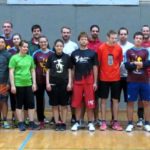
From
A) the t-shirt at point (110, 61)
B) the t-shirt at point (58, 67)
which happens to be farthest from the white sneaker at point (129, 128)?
the t-shirt at point (58, 67)

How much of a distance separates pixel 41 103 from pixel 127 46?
188 centimetres

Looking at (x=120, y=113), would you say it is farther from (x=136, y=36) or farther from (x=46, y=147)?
(x=46, y=147)

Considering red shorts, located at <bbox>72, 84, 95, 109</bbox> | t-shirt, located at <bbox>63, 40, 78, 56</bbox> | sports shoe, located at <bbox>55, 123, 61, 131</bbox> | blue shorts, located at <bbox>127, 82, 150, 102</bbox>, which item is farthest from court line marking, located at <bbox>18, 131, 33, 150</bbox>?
blue shorts, located at <bbox>127, 82, 150, 102</bbox>

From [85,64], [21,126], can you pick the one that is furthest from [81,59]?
[21,126]

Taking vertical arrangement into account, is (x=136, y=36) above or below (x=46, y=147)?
above

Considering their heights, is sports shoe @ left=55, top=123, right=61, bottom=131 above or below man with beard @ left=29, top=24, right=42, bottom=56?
below

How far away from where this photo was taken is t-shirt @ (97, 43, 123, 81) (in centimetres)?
746

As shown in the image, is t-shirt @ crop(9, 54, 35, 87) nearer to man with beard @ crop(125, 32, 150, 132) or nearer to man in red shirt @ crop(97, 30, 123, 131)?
man in red shirt @ crop(97, 30, 123, 131)

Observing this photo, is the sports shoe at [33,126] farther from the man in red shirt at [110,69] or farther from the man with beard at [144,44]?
the man with beard at [144,44]

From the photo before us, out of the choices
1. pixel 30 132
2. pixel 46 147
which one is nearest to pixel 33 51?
pixel 30 132

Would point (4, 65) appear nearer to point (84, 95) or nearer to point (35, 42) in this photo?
point (35, 42)

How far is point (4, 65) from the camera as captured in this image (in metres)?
7.59

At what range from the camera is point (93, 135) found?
23.3 ft

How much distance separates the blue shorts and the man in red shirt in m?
0.22
